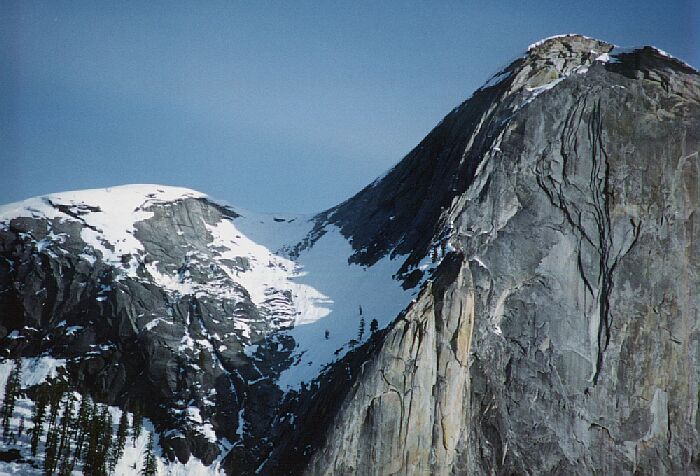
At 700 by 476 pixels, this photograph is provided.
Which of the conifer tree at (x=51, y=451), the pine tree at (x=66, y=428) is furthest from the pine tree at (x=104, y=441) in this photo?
the conifer tree at (x=51, y=451)

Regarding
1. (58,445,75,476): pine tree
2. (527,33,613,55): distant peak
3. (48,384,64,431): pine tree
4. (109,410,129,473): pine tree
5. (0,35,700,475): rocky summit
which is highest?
(527,33,613,55): distant peak

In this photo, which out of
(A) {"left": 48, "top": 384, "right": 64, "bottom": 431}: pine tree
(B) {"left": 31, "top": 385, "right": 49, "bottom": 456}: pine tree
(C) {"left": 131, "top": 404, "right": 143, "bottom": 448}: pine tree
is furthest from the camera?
(C) {"left": 131, "top": 404, "right": 143, "bottom": 448}: pine tree

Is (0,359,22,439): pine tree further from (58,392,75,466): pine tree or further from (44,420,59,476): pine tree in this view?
(58,392,75,466): pine tree

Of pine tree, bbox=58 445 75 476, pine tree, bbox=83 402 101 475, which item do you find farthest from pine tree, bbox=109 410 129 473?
pine tree, bbox=58 445 75 476

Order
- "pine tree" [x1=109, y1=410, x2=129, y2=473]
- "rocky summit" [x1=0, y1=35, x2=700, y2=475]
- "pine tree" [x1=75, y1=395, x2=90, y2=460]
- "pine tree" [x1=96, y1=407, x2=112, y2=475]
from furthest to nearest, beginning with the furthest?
"pine tree" [x1=75, y1=395, x2=90, y2=460] < "pine tree" [x1=109, y1=410, x2=129, y2=473] < "pine tree" [x1=96, y1=407, x2=112, y2=475] < "rocky summit" [x1=0, y1=35, x2=700, y2=475]

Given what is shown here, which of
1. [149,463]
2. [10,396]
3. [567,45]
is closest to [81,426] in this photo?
[10,396]

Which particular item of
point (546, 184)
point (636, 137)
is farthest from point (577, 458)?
point (636, 137)
